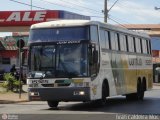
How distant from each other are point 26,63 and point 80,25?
255cm

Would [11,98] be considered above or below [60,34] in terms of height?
below

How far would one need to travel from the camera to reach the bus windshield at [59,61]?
1994cm

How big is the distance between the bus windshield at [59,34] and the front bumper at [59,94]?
188 cm

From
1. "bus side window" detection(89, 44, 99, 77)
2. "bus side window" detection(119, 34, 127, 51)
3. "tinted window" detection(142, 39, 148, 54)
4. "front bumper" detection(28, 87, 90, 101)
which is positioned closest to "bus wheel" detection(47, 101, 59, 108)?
"front bumper" detection(28, 87, 90, 101)

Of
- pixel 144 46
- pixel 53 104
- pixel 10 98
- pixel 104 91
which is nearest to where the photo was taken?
pixel 104 91

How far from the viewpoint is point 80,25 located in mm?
20406

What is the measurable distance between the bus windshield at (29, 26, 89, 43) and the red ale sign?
2099cm

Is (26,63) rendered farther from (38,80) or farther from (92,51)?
(92,51)

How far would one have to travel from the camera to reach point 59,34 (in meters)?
20.6

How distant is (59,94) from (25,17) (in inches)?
956

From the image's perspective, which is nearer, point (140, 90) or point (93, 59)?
point (93, 59)

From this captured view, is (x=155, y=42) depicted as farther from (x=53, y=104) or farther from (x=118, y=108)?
(x=53, y=104)

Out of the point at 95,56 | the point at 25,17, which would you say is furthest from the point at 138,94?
the point at 25,17

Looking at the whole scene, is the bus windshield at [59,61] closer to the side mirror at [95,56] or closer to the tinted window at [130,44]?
the side mirror at [95,56]
